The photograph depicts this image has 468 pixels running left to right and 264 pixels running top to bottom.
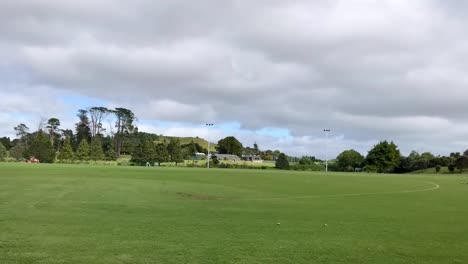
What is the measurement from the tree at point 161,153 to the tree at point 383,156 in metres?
60.6

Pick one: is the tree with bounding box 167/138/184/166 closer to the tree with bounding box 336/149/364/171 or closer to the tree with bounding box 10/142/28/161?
the tree with bounding box 10/142/28/161

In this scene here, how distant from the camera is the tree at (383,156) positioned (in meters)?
147

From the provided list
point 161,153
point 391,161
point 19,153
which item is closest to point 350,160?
point 391,161

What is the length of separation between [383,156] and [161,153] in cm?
6509

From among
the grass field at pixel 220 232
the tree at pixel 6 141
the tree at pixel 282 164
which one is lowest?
the grass field at pixel 220 232

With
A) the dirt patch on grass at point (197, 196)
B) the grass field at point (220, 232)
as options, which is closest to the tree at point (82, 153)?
the dirt patch on grass at point (197, 196)

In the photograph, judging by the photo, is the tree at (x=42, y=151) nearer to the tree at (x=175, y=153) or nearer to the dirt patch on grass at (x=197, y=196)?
the tree at (x=175, y=153)

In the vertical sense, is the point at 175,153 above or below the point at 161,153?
above

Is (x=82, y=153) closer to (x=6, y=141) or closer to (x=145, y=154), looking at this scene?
(x=145, y=154)

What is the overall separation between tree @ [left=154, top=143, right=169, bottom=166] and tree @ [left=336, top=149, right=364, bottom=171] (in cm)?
5969

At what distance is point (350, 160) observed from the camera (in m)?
168

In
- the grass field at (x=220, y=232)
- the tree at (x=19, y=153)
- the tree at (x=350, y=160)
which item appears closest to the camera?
the grass field at (x=220, y=232)

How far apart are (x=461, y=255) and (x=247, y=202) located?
16.5 metres

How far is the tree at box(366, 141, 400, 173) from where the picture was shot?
147 metres
